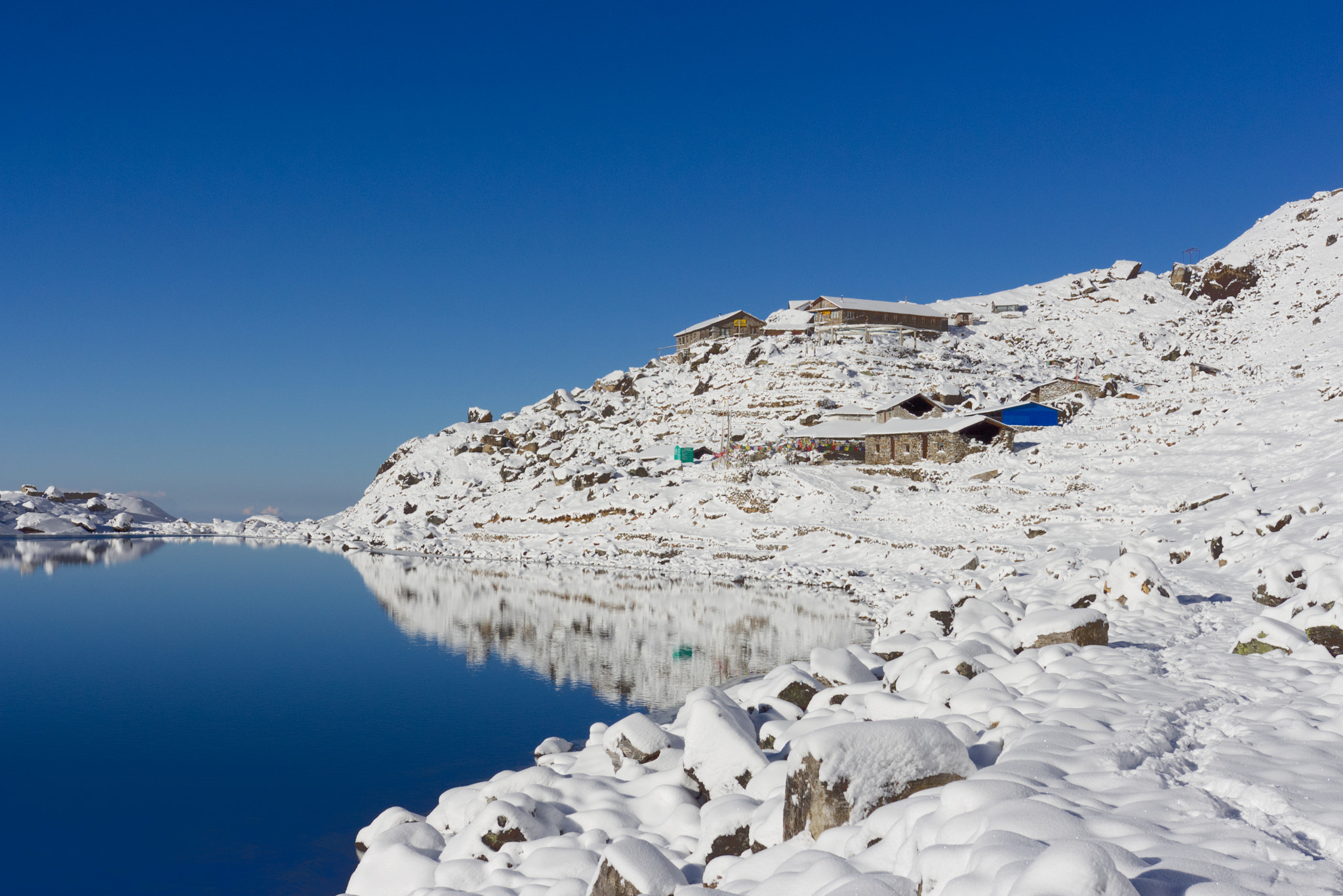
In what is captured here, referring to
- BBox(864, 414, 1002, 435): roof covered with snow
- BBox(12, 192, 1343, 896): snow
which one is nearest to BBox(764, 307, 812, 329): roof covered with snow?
BBox(12, 192, 1343, 896): snow

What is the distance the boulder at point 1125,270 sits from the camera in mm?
161125

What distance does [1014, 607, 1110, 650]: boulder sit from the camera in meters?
15.3

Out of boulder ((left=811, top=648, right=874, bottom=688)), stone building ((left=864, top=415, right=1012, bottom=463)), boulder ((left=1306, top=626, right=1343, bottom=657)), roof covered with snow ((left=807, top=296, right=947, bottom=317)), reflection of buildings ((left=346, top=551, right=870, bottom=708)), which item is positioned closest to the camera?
boulder ((left=1306, top=626, right=1343, bottom=657))

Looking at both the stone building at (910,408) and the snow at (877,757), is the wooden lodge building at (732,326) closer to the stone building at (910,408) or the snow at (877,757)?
the stone building at (910,408)

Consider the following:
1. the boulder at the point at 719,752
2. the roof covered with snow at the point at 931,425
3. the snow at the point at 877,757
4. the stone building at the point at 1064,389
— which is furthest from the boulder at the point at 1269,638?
the stone building at the point at 1064,389

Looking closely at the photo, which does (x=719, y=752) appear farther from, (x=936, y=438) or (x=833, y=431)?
(x=833, y=431)

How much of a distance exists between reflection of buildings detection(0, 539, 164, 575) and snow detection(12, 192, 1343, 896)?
1348 mm

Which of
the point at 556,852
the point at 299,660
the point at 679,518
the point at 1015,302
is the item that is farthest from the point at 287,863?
the point at 1015,302

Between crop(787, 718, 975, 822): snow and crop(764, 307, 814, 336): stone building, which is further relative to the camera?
crop(764, 307, 814, 336): stone building

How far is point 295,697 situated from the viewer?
25219mm

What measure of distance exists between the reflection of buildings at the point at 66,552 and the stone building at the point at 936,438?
2876 inches

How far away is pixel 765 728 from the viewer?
568 inches

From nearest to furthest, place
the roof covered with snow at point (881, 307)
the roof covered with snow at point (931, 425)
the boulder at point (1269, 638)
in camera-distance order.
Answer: the boulder at point (1269, 638), the roof covered with snow at point (931, 425), the roof covered with snow at point (881, 307)

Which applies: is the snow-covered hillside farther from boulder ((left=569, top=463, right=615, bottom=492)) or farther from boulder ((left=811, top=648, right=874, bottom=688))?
boulder ((left=569, top=463, right=615, bottom=492))
